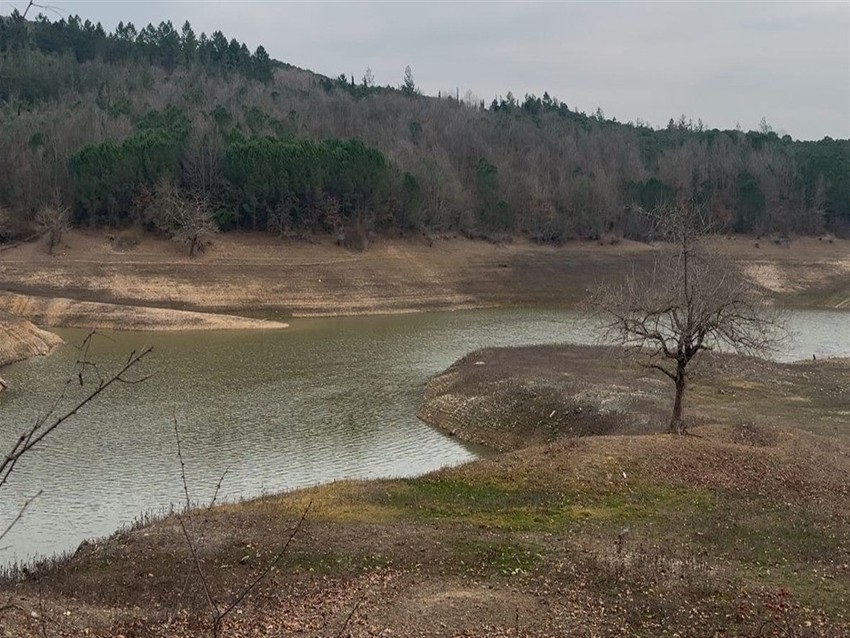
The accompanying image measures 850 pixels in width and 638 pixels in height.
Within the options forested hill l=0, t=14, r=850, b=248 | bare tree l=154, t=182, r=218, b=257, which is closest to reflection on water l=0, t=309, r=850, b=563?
bare tree l=154, t=182, r=218, b=257

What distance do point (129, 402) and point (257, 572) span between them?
73.4 feet

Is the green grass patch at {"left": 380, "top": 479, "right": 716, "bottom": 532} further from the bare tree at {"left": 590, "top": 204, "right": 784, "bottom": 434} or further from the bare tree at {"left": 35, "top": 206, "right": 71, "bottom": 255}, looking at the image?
the bare tree at {"left": 35, "top": 206, "right": 71, "bottom": 255}

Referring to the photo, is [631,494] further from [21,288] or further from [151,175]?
[151,175]

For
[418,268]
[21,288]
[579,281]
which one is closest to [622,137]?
[579,281]

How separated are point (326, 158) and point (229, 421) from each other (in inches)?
2352

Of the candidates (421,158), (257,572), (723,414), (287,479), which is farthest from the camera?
(421,158)

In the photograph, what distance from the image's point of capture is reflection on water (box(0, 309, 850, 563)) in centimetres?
2230

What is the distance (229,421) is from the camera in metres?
31.2

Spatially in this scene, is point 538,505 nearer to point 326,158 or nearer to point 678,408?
point 678,408

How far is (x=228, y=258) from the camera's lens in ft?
245

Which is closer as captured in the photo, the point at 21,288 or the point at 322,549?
the point at 322,549

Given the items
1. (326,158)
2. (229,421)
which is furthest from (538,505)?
(326,158)

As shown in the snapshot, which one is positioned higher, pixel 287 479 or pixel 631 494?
pixel 631 494

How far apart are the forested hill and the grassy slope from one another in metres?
51.2
